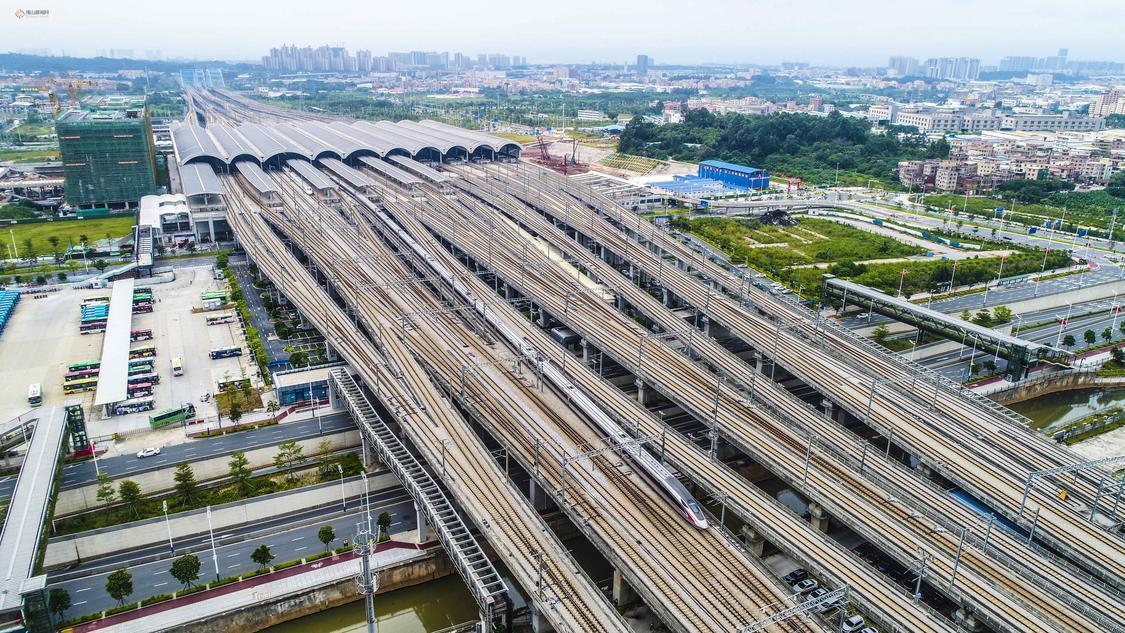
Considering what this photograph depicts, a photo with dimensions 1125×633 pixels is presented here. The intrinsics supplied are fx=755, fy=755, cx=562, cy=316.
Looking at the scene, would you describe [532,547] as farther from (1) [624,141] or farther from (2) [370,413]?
(1) [624,141]

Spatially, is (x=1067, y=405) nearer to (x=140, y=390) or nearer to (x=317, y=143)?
(x=140, y=390)

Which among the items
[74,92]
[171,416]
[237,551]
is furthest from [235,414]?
[74,92]

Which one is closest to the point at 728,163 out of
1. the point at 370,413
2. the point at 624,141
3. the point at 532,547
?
the point at 624,141

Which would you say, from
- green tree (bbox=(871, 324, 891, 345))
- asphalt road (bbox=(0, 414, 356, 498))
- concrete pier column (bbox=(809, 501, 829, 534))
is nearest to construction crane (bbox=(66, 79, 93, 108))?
asphalt road (bbox=(0, 414, 356, 498))

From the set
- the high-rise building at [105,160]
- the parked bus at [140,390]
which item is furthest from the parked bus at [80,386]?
the high-rise building at [105,160]

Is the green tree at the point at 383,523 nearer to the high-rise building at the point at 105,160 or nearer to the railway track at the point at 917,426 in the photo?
the railway track at the point at 917,426
